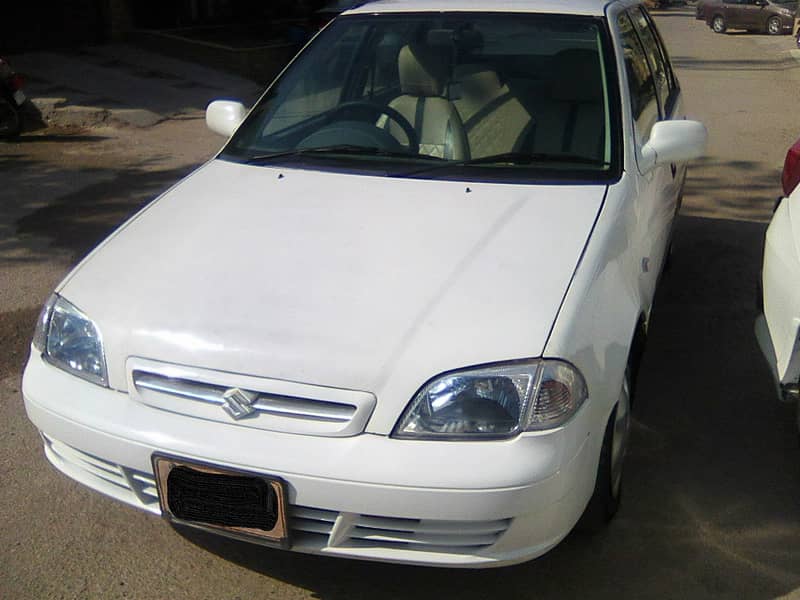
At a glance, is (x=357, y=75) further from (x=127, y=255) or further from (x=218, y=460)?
(x=218, y=460)

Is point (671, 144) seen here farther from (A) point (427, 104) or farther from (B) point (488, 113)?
(A) point (427, 104)

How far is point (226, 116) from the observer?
4094 millimetres

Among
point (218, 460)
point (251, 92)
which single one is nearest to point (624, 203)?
point (218, 460)

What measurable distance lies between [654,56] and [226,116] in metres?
2.25

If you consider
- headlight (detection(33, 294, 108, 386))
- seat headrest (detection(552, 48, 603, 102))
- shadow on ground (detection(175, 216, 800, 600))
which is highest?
seat headrest (detection(552, 48, 603, 102))

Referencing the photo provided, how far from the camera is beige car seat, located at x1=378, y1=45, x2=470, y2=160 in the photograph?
3.75 meters

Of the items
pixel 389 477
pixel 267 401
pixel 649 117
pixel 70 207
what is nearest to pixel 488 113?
pixel 649 117

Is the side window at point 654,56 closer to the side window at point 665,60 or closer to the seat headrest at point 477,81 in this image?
the side window at point 665,60

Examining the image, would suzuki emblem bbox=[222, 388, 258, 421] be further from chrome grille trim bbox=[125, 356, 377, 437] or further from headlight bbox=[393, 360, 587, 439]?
headlight bbox=[393, 360, 587, 439]

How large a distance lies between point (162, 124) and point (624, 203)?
Result: 7.89 m

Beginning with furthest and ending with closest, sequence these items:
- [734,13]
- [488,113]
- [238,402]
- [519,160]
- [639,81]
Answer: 1. [734,13]
2. [639,81]
3. [488,113]
4. [519,160]
5. [238,402]

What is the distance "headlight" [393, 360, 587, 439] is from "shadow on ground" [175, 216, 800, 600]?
0.71 metres

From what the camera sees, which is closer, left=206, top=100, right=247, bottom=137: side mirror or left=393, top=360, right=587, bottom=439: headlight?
left=393, top=360, right=587, bottom=439: headlight

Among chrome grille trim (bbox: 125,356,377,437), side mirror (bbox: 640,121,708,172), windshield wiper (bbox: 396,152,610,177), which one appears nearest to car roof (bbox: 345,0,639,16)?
side mirror (bbox: 640,121,708,172)
